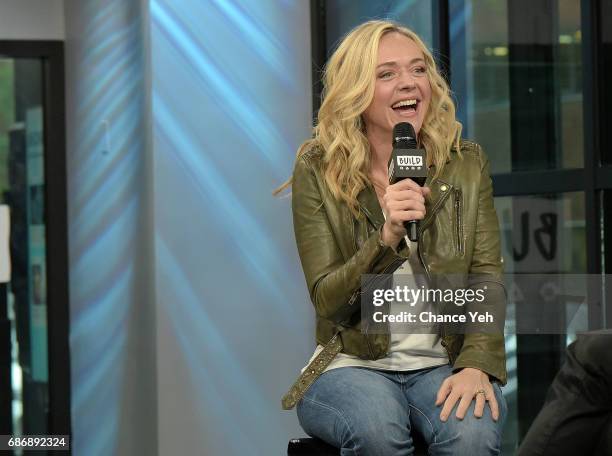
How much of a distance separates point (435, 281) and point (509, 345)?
0.36m

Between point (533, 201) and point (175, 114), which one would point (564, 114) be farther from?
point (175, 114)

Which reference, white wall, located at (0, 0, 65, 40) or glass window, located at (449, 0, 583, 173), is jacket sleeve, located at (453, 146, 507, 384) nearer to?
glass window, located at (449, 0, 583, 173)

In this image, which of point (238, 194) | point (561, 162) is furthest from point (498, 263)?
point (238, 194)

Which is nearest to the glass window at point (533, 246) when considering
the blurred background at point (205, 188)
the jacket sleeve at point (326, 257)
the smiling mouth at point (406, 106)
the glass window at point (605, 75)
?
the blurred background at point (205, 188)

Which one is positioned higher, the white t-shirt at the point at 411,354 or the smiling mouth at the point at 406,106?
the smiling mouth at the point at 406,106

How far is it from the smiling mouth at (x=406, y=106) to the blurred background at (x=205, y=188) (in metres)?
0.45

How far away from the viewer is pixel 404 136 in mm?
1700

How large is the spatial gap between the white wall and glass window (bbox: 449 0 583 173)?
2247 millimetres

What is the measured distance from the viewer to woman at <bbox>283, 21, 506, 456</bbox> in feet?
5.94

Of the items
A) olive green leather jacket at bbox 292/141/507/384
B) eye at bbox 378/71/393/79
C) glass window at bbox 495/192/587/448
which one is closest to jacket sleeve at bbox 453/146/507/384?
olive green leather jacket at bbox 292/141/507/384

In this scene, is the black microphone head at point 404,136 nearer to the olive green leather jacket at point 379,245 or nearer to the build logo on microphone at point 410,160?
the build logo on microphone at point 410,160

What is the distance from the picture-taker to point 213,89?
11.7 feet

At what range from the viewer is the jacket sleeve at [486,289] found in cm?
162

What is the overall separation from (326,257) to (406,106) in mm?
313
